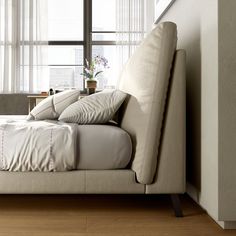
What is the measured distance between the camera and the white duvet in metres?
1.87

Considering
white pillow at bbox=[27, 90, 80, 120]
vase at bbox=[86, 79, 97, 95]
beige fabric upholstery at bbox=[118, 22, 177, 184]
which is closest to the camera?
beige fabric upholstery at bbox=[118, 22, 177, 184]

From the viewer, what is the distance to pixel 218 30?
1.65m

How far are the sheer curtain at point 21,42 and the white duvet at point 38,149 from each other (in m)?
3.24

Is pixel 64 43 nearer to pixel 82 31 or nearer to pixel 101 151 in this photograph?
pixel 82 31

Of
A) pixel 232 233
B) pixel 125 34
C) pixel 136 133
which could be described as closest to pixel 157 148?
pixel 136 133

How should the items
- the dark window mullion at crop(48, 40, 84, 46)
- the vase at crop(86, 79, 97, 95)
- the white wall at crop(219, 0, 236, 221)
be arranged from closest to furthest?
the white wall at crop(219, 0, 236, 221), the vase at crop(86, 79, 97, 95), the dark window mullion at crop(48, 40, 84, 46)

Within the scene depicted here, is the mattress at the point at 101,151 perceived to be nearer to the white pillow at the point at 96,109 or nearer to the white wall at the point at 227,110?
the white pillow at the point at 96,109

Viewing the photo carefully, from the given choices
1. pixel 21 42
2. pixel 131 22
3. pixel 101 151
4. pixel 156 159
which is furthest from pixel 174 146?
pixel 21 42

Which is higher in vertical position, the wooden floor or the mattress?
the mattress

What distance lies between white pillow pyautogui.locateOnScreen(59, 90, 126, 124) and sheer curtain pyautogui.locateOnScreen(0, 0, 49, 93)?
10.0ft

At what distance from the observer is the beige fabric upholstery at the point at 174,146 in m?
1.89

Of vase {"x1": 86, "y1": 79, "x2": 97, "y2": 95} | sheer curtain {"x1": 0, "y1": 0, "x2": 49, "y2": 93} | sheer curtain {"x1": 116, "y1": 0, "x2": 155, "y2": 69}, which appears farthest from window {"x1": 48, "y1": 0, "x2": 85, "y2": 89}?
vase {"x1": 86, "y1": 79, "x2": 97, "y2": 95}

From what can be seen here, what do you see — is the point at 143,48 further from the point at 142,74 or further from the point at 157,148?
the point at 157,148

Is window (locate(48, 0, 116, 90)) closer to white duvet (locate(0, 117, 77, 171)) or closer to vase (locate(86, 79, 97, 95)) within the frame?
vase (locate(86, 79, 97, 95))
